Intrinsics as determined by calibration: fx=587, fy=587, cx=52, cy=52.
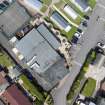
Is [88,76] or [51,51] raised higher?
[51,51]

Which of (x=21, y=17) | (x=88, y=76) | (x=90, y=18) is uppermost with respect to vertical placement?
(x=21, y=17)

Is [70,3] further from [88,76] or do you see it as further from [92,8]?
[88,76]

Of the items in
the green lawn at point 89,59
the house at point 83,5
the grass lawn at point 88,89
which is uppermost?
the house at point 83,5

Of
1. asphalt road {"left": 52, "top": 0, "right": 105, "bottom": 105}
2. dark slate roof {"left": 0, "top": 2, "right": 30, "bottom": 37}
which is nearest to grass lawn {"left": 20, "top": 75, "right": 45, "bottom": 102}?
asphalt road {"left": 52, "top": 0, "right": 105, "bottom": 105}

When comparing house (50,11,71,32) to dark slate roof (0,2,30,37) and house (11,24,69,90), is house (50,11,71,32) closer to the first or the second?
house (11,24,69,90)

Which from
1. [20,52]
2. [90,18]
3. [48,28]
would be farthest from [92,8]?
[20,52]

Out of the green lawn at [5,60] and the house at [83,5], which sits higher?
the green lawn at [5,60]

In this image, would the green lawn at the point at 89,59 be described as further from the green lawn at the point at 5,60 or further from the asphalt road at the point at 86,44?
the green lawn at the point at 5,60

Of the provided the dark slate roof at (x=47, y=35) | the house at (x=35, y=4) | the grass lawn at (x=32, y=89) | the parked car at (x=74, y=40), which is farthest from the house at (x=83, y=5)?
the grass lawn at (x=32, y=89)
